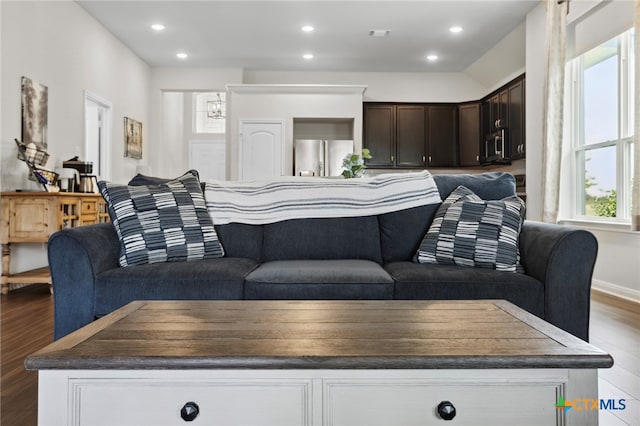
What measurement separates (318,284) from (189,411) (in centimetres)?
101

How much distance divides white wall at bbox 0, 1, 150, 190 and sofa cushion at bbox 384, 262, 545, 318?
376 cm

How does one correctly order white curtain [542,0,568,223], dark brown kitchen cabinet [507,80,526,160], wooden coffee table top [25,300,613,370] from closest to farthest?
wooden coffee table top [25,300,613,370] → white curtain [542,0,568,223] → dark brown kitchen cabinet [507,80,526,160]

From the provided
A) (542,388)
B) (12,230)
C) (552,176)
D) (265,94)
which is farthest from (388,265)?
(265,94)

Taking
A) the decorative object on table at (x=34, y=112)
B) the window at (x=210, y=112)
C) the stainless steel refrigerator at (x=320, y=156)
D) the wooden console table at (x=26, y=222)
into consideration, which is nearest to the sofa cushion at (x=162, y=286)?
the wooden console table at (x=26, y=222)

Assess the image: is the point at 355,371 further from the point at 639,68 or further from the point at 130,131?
the point at 130,131

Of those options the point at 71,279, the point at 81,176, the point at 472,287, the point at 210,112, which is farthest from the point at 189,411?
the point at 210,112

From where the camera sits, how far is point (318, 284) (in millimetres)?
1963

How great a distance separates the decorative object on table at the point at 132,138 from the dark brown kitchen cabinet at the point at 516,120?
17.6ft

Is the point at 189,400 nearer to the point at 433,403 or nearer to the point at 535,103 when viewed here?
the point at 433,403

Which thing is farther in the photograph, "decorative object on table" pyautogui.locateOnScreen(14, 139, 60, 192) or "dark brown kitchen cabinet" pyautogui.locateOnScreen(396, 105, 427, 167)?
"dark brown kitchen cabinet" pyautogui.locateOnScreen(396, 105, 427, 167)

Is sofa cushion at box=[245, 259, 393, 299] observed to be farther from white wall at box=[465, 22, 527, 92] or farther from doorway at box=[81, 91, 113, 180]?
white wall at box=[465, 22, 527, 92]

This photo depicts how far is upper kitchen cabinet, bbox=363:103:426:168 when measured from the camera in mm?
7730

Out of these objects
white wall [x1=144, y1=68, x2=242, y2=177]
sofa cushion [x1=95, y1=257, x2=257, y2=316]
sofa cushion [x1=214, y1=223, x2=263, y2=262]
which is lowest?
sofa cushion [x1=95, y1=257, x2=257, y2=316]

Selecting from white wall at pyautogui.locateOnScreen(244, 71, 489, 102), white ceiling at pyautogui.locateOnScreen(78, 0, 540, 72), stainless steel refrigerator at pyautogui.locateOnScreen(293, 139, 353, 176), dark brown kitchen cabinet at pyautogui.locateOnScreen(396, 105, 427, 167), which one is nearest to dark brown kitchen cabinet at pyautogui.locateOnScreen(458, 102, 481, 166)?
white wall at pyautogui.locateOnScreen(244, 71, 489, 102)
